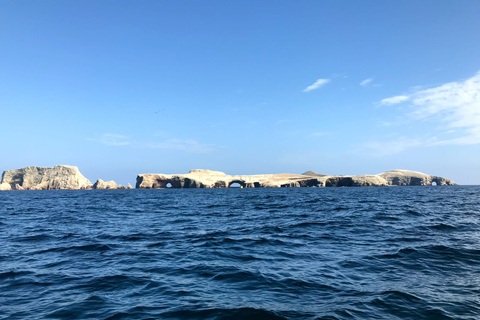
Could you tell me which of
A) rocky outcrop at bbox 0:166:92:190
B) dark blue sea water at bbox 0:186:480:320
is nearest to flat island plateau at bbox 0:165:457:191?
rocky outcrop at bbox 0:166:92:190

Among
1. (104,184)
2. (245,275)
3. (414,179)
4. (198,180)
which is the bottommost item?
(245,275)

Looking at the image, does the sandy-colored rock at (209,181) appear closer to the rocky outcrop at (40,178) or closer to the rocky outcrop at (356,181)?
the rocky outcrop at (356,181)

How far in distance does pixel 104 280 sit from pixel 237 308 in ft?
14.9

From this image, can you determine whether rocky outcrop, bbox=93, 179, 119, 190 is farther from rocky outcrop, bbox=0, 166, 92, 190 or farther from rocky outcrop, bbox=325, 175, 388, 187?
rocky outcrop, bbox=325, 175, 388, 187

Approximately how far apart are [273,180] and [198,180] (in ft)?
155

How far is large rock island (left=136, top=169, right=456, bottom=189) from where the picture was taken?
14970 cm

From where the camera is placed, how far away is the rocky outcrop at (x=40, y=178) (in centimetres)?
17212

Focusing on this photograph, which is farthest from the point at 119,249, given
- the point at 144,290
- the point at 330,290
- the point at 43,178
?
the point at 43,178

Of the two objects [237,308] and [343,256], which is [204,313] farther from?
[343,256]

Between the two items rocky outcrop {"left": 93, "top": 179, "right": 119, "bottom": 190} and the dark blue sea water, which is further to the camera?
rocky outcrop {"left": 93, "top": 179, "right": 119, "bottom": 190}

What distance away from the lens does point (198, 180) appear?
498 feet

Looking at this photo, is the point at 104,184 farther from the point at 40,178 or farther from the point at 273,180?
the point at 273,180

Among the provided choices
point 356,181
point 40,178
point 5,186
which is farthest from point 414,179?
point 5,186

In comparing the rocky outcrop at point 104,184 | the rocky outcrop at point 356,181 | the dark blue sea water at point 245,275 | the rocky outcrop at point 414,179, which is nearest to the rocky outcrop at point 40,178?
the rocky outcrop at point 104,184
